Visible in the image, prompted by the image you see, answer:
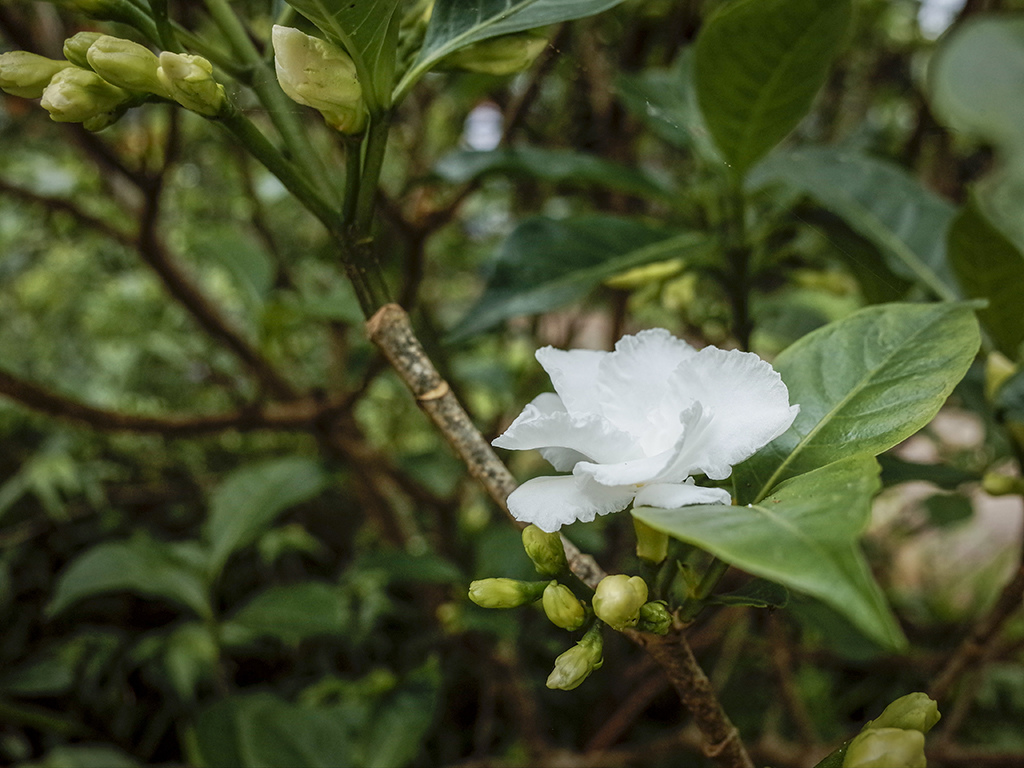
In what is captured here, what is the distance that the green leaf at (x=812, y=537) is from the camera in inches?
9.5

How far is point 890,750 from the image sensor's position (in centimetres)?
35

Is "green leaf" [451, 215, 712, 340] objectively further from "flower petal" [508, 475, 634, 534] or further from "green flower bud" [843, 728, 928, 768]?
"green flower bud" [843, 728, 928, 768]

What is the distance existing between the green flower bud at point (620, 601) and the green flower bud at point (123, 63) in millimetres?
352

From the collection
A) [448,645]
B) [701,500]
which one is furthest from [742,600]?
[448,645]

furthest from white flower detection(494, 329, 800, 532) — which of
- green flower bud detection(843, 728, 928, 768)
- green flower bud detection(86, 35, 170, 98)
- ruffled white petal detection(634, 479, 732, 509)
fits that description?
green flower bud detection(86, 35, 170, 98)

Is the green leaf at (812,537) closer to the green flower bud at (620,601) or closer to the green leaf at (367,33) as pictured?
the green flower bud at (620,601)

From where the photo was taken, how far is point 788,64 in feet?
2.06

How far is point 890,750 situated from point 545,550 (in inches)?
7.7

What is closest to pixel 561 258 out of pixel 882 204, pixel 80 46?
pixel 882 204

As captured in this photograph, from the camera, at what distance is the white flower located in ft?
1.16

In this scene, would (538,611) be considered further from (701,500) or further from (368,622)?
(701,500)

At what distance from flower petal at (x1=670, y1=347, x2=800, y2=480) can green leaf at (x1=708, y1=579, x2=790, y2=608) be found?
8 centimetres

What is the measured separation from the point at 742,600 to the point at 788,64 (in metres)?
0.48

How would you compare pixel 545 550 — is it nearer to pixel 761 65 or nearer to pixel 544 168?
pixel 761 65
